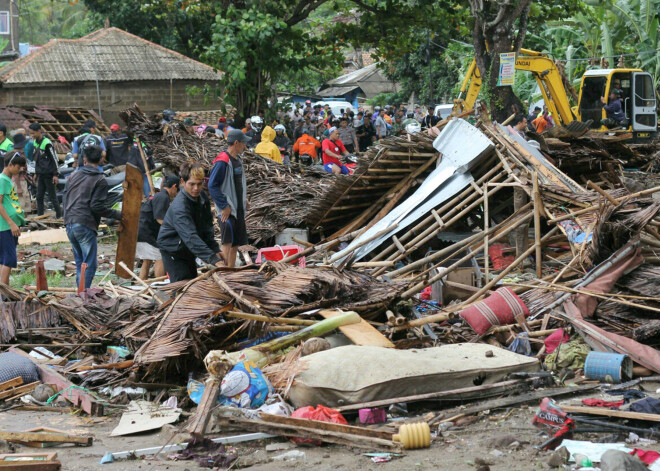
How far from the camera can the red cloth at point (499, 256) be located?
9.76 meters

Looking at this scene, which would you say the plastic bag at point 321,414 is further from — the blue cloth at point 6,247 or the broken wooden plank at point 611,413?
the blue cloth at point 6,247

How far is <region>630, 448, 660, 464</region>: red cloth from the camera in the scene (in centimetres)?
465

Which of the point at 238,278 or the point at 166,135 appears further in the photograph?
the point at 166,135

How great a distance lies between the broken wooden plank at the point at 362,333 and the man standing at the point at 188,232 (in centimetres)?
141

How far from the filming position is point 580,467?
4664 millimetres

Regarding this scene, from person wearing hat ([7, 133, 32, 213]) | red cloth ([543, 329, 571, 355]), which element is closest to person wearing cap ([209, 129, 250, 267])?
red cloth ([543, 329, 571, 355])

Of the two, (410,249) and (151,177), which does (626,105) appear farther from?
(410,249)

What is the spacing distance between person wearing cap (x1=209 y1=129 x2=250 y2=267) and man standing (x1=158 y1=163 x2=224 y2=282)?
4.05 ft

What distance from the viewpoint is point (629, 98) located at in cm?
2206

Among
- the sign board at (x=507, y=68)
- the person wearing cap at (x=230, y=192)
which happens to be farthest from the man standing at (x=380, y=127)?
the person wearing cap at (x=230, y=192)

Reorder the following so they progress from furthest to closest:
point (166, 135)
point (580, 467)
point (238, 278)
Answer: point (166, 135) < point (238, 278) < point (580, 467)

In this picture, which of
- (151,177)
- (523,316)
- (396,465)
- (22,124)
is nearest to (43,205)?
(151,177)

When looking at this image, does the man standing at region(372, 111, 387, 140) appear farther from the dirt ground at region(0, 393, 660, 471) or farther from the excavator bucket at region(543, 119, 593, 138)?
the dirt ground at region(0, 393, 660, 471)

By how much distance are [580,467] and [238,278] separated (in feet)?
11.3
